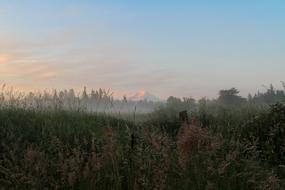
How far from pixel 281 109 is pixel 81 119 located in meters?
4.63

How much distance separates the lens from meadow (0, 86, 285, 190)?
7113mm

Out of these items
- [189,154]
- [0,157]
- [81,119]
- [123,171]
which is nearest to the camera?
[189,154]

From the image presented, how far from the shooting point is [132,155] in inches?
336

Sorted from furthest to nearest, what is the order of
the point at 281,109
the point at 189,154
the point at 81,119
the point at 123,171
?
the point at 81,119 < the point at 281,109 < the point at 123,171 < the point at 189,154

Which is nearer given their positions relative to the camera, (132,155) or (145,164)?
(145,164)

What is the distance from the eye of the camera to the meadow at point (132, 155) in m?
7.11

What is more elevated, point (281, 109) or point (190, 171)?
point (281, 109)

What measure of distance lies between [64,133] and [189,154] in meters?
4.44

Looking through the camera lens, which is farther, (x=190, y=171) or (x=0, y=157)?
(x=0, y=157)

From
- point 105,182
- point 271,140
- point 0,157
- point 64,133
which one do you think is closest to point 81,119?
point 64,133

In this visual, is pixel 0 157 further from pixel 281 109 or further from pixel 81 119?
pixel 281 109

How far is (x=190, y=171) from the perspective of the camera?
282 inches

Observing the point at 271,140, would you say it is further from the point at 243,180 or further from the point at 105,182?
the point at 105,182

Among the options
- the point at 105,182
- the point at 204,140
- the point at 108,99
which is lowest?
the point at 105,182
